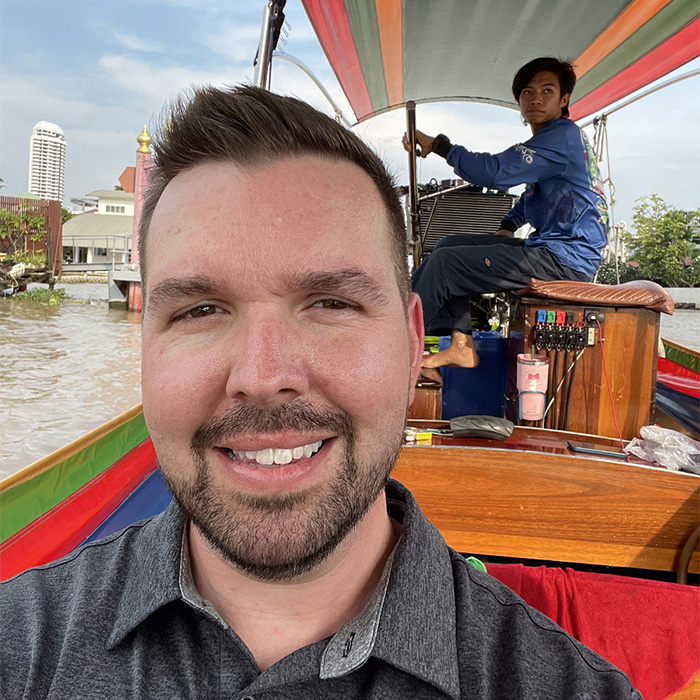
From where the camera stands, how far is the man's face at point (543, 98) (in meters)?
2.73

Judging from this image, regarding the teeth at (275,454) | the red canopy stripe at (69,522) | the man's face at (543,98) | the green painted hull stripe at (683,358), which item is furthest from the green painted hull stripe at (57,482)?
the green painted hull stripe at (683,358)

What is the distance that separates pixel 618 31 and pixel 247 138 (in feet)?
11.4

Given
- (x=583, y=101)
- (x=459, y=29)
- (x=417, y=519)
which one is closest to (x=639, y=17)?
(x=459, y=29)

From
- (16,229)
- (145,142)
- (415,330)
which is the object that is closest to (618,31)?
(145,142)

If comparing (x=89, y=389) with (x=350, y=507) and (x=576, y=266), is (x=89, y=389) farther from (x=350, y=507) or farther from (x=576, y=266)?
(x=350, y=507)

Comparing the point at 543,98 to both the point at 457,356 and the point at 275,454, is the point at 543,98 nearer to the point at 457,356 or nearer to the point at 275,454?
the point at 457,356

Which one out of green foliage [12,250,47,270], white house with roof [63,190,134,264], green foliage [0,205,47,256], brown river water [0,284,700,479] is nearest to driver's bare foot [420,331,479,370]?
brown river water [0,284,700,479]

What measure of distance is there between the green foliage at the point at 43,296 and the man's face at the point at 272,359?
22466mm

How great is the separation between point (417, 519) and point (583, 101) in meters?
4.85

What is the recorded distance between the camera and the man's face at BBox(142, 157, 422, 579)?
82 cm

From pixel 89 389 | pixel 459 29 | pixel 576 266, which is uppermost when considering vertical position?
pixel 459 29

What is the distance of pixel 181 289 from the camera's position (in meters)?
0.90

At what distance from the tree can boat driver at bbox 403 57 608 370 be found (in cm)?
2924

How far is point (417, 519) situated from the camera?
92cm
